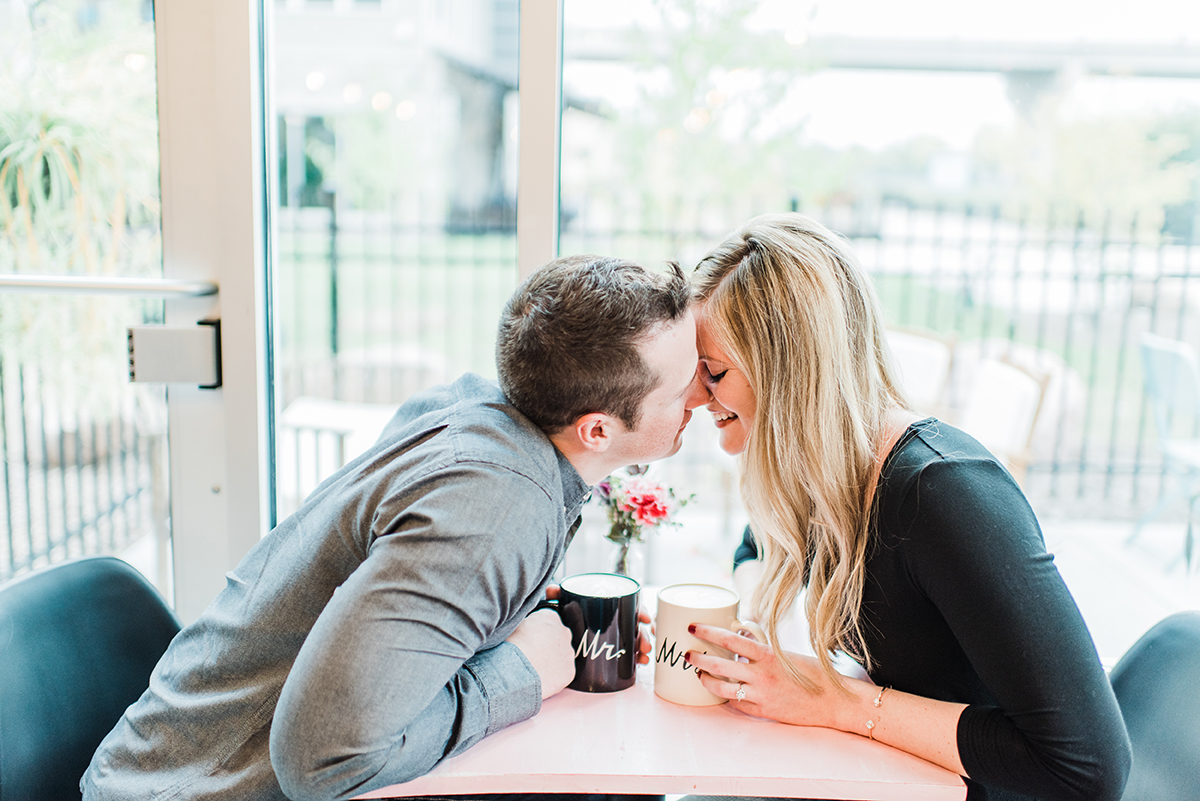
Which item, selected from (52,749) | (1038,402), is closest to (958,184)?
(1038,402)

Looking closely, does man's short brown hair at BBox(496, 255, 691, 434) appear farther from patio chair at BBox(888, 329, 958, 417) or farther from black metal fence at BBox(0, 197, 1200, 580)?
patio chair at BBox(888, 329, 958, 417)

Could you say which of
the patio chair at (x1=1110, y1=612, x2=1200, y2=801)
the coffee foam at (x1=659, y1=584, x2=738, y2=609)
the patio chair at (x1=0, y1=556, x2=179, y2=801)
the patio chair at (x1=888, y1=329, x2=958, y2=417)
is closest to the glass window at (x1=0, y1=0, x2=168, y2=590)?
the patio chair at (x1=0, y1=556, x2=179, y2=801)

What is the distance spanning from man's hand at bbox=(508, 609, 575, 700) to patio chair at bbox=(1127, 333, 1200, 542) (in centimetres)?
184

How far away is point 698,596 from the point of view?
3.69 feet

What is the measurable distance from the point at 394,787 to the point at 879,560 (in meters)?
0.64

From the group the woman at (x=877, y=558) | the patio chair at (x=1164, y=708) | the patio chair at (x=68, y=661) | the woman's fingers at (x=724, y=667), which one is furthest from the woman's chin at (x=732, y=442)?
the patio chair at (x=68, y=661)

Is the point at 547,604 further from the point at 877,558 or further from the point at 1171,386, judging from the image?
the point at 1171,386

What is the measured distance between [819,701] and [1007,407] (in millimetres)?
1973

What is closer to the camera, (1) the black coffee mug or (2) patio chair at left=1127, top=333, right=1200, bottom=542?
(1) the black coffee mug

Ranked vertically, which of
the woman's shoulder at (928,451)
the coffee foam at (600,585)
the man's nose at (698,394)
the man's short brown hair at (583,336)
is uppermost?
the man's short brown hair at (583,336)

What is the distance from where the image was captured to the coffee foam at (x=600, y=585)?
1092mm

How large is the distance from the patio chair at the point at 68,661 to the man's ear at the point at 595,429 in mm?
757

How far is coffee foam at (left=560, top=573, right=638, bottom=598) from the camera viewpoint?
1.09 metres

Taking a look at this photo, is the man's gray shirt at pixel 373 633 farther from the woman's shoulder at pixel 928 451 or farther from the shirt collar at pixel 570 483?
the woman's shoulder at pixel 928 451
